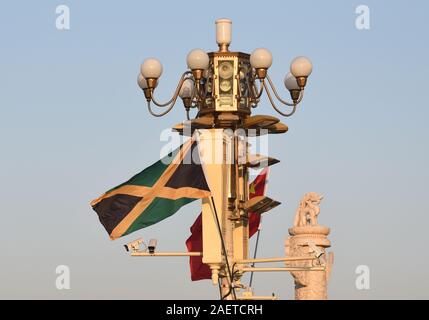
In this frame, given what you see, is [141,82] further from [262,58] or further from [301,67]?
[301,67]

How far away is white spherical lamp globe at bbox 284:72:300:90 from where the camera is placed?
35.7 metres

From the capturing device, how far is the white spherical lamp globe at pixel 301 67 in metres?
35.0

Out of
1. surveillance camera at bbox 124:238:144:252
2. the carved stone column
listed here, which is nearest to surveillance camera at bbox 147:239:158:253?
surveillance camera at bbox 124:238:144:252

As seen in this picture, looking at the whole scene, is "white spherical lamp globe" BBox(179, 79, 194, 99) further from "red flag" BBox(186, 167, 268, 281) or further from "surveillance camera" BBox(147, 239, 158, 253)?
"surveillance camera" BBox(147, 239, 158, 253)

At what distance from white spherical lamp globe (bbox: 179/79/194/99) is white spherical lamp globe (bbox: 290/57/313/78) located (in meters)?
2.55

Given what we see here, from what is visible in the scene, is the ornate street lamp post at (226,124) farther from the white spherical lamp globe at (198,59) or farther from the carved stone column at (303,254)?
the carved stone column at (303,254)

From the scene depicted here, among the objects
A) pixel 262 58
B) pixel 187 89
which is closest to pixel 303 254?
pixel 187 89

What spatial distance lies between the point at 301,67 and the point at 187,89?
2868mm

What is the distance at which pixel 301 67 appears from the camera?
3500 cm
